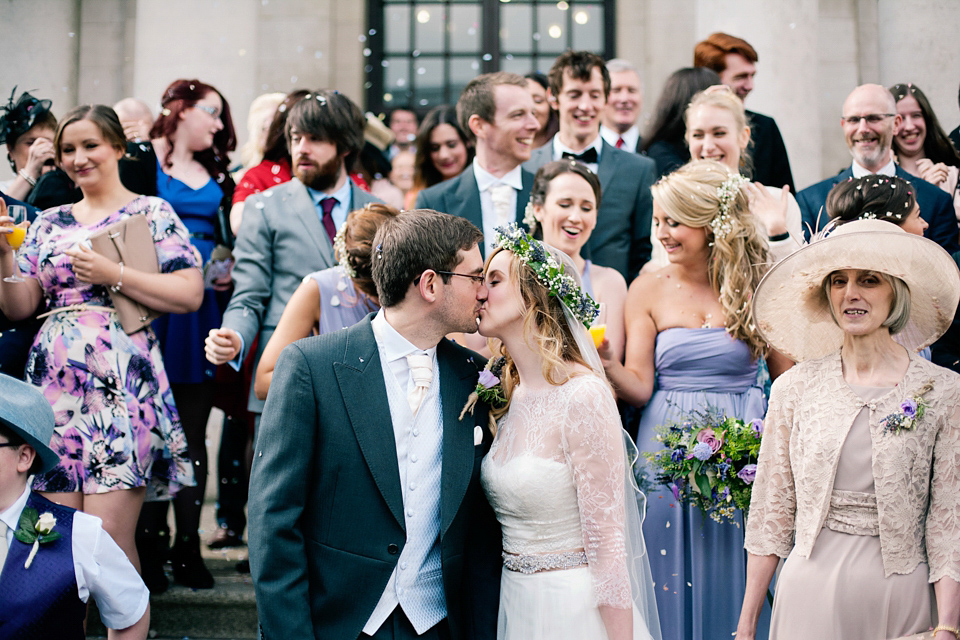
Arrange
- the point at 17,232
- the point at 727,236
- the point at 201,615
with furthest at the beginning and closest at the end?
the point at 201,615, the point at 727,236, the point at 17,232

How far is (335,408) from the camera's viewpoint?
299 centimetres

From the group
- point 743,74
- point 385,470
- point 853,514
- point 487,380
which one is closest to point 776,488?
point 853,514

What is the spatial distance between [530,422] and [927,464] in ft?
4.30

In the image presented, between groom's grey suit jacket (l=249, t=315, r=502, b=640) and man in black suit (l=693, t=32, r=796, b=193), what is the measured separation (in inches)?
162

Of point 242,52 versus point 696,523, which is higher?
point 242,52

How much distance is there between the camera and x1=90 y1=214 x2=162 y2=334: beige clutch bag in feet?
14.9

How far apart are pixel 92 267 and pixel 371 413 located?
2.11 meters

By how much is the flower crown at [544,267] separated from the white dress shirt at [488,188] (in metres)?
2.07

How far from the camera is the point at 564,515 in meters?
3.15

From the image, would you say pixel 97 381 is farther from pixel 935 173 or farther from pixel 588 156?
pixel 935 173

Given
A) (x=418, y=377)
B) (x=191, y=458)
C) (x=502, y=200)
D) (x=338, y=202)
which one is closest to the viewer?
(x=418, y=377)

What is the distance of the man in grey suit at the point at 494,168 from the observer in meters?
5.47

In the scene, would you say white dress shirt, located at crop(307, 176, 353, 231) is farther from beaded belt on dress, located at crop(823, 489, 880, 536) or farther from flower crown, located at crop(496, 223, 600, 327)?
beaded belt on dress, located at crop(823, 489, 880, 536)

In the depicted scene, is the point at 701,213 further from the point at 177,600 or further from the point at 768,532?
the point at 177,600
